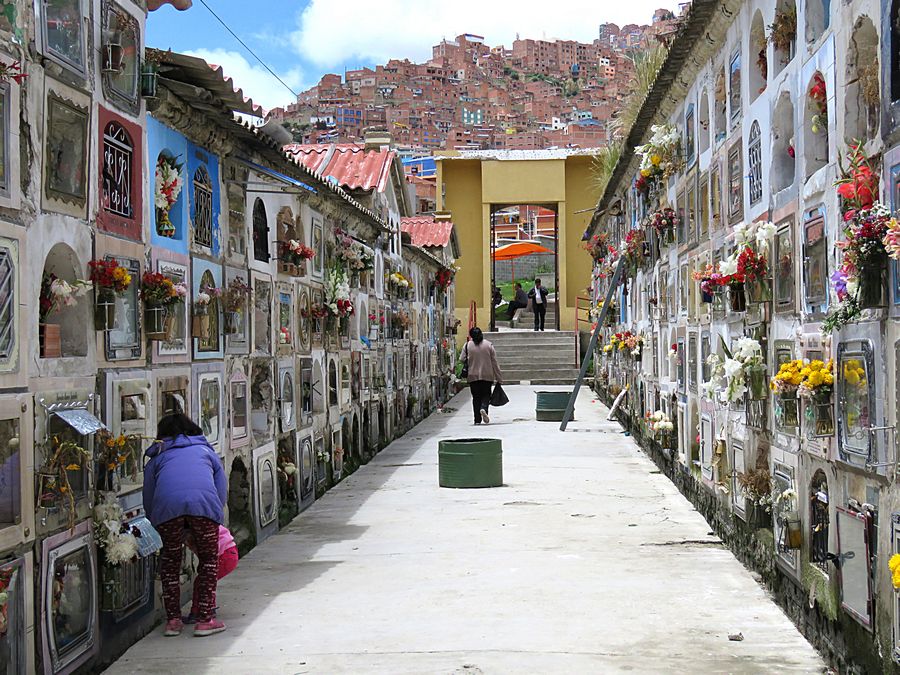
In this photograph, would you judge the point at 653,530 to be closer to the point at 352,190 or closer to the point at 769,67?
the point at 769,67

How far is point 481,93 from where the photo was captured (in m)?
136

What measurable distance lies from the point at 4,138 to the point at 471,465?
23.6 feet

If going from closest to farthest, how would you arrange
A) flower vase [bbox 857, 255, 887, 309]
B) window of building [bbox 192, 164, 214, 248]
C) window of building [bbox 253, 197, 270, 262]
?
1. flower vase [bbox 857, 255, 887, 309]
2. window of building [bbox 192, 164, 214, 248]
3. window of building [bbox 253, 197, 270, 262]

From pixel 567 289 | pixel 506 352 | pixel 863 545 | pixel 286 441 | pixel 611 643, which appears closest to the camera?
pixel 863 545

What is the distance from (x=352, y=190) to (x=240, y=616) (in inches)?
380

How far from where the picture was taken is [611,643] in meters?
5.47

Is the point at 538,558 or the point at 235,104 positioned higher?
the point at 235,104

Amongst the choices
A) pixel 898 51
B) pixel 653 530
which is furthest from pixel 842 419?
pixel 653 530

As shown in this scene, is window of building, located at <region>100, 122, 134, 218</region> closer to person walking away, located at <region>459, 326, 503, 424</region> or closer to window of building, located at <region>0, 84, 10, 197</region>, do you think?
window of building, located at <region>0, 84, 10, 197</region>

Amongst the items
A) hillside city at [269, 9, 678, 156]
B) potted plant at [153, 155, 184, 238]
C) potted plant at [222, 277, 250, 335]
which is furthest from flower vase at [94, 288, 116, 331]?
hillside city at [269, 9, 678, 156]

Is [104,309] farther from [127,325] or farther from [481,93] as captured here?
[481,93]

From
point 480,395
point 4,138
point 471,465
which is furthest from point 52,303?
point 480,395

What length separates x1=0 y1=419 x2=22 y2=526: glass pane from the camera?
4270 millimetres

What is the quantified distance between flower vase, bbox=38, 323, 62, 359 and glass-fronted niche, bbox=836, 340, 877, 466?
332cm
